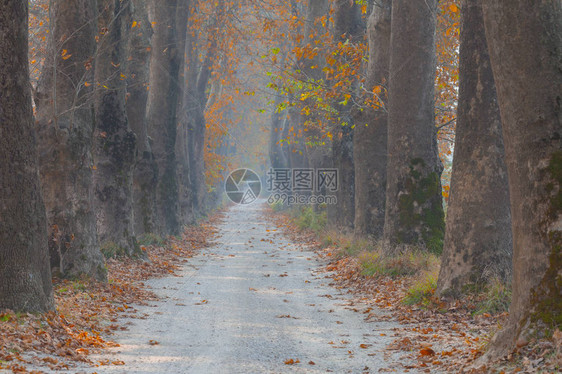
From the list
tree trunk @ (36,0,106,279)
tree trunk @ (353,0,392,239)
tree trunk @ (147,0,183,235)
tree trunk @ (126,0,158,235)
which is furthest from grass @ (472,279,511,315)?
tree trunk @ (147,0,183,235)

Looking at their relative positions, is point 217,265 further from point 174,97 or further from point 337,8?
point 337,8

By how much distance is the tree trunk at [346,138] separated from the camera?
70.4 ft

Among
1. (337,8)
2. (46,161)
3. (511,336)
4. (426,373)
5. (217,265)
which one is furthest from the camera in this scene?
(337,8)

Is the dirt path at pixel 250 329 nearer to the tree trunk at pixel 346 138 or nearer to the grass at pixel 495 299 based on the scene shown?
the grass at pixel 495 299

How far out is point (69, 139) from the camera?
1213 cm

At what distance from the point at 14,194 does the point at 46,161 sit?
3626 millimetres

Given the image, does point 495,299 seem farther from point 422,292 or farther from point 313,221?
point 313,221

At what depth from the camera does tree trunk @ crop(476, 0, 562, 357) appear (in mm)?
6293

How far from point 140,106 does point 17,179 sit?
435 inches

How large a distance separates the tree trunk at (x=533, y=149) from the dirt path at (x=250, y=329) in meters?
1.69

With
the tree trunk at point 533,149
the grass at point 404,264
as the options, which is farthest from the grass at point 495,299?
the tree trunk at point 533,149

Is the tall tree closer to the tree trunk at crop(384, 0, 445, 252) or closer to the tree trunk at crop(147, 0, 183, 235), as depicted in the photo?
the tree trunk at crop(147, 0, 183, 235)

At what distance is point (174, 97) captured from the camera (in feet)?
77.5

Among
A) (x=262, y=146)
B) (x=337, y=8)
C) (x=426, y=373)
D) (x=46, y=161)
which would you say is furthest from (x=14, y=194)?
(x=262, y=146)
